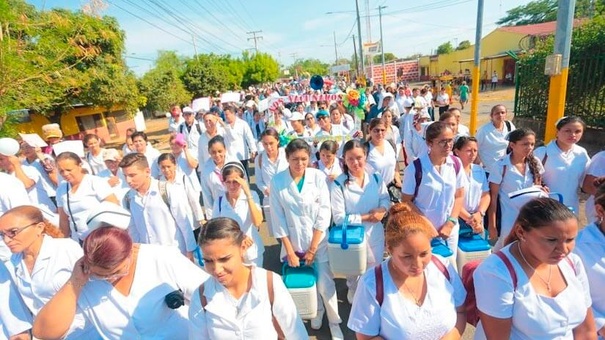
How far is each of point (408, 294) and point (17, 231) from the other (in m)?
2.35

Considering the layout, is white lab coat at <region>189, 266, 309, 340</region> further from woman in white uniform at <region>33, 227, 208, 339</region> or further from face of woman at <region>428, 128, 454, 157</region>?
face of woman at <region>428, 128, 454, 157</region>

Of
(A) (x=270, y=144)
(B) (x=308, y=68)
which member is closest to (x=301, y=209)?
(A) (x=270, y=144)

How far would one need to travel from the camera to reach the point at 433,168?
3018 mm

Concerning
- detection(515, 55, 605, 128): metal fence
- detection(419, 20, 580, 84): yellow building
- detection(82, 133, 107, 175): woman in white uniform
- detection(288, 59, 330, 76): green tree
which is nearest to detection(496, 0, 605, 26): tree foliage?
detection(419, 20, 580, 84): yellow building

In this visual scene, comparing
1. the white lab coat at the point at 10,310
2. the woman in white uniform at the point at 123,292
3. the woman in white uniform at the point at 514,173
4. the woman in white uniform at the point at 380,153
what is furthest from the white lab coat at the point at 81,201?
the woman in white uniform at the point at 514,173

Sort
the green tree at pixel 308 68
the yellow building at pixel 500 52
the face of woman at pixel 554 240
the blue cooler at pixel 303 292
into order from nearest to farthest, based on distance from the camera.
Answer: the face of woman at pixel 554 240 < the blue cooler at pixel 303 292 < the yellow building at pixel 500 52 < the green tree at pixel 308 68

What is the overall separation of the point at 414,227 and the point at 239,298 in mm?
1027

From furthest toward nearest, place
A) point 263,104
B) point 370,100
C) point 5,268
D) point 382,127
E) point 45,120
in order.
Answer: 1. point 45,120
2. point 370,100
3. point 263,104
4. point 382,127
5. point 5,268

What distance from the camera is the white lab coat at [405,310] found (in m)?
1.71

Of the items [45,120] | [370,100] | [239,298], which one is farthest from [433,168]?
[45,120]

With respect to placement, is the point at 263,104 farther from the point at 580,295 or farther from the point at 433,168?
the point at 580,295

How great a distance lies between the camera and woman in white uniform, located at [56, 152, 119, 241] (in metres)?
3.21

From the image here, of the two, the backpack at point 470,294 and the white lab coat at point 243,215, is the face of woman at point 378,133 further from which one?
the backpack at point 470,294

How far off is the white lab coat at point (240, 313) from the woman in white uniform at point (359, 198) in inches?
53.9
